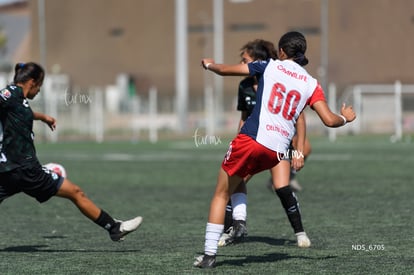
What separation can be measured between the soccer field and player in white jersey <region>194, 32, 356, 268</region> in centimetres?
66

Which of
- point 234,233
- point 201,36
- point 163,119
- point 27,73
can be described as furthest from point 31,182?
point 201,36

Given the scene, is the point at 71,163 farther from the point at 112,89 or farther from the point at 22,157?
the point at 112,89

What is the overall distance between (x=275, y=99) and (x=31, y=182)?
2.40 m

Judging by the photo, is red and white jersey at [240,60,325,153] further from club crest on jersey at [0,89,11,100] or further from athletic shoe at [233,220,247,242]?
club crest on jersey at [0,89,11,100]

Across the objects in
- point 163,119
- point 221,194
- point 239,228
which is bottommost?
point 163,119

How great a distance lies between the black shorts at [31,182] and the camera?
818cm

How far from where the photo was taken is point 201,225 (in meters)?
→ 10.8

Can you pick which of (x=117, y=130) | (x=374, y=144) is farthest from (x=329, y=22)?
(x=374, y=144)

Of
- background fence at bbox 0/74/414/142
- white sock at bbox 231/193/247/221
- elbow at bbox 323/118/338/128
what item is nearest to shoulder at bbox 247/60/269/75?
elbow at bbox 323/118/338/128

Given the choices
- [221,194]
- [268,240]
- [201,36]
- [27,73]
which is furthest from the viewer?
[201,36]

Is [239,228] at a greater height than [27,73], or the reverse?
[27,73]

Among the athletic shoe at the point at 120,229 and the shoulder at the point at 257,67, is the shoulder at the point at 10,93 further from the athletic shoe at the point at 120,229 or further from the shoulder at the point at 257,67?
the shoulder at the point at 257,67

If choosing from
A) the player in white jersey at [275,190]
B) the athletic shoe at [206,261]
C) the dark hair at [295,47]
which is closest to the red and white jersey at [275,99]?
the dark hair at [295,47]

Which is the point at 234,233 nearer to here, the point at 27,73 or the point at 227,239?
the point at 227,239
